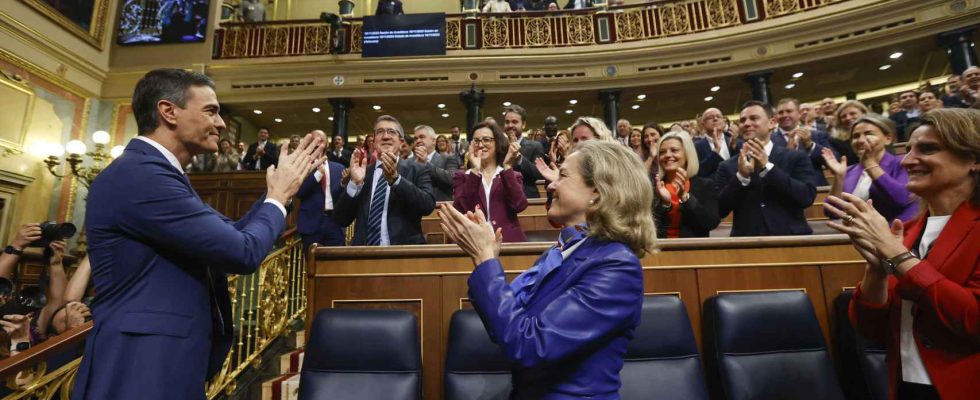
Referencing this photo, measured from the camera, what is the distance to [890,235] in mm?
1079

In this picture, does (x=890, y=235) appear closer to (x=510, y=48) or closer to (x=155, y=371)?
(x=155, y=371)

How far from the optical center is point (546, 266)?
3.55ft

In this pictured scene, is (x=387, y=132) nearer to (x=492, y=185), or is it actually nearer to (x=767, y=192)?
(x=492, y=185)

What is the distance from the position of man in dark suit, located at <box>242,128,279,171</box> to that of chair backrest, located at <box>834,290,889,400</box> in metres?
6.79

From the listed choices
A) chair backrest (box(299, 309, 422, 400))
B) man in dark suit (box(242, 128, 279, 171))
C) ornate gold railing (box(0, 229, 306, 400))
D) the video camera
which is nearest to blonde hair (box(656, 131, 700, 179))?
chair backrest (box(299, 309, 422, 400))

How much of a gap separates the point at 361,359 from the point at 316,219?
1639mm

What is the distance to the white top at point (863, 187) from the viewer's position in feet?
7.27

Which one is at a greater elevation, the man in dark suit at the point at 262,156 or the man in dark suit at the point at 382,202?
the man in dark suit at the point at 262,156

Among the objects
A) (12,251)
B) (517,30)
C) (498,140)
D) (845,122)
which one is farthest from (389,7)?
(12,251)

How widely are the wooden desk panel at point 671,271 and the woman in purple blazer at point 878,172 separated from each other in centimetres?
25

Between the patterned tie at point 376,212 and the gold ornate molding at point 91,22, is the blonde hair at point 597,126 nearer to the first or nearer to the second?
the patterned tie at point 376,212

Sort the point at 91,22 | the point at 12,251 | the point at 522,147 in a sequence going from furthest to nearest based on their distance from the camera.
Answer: the point at 91,22 < the point at 522,147 < the point at 12,251

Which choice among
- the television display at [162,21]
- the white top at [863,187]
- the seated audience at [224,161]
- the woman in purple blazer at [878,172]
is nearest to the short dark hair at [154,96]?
the woman in purple blazer at [878,172]

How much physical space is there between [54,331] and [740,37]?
8698 mm
